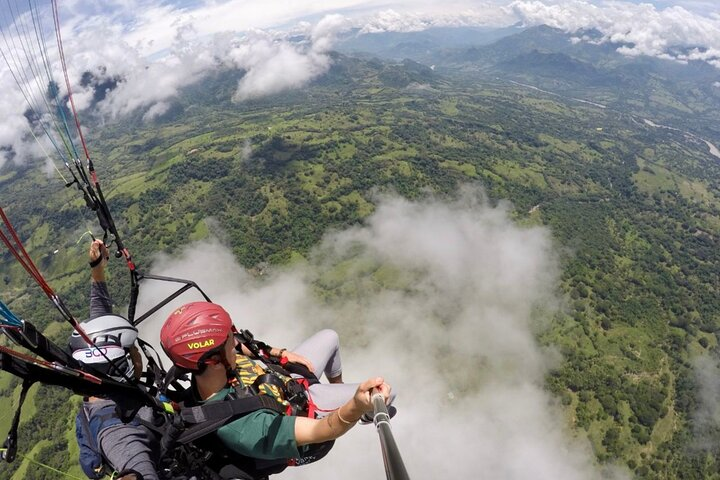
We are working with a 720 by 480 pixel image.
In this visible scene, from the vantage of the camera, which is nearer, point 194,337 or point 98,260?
point 194,337

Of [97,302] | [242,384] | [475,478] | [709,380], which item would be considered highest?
[242,384]

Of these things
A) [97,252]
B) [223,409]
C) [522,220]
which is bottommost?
[522,220]

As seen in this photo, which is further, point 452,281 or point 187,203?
point 187,203

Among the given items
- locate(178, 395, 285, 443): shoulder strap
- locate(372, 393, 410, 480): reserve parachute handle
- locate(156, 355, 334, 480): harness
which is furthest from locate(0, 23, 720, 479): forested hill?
locate(372, 393, 410, 480): reserve parachute handle

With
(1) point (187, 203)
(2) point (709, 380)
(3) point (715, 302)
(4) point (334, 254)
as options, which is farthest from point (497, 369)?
(1) point (187, 203)

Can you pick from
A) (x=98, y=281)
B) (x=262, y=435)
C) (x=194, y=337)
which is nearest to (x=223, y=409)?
(x=262, y=435)

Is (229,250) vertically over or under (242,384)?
under

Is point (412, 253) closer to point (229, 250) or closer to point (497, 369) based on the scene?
point (497, 369)

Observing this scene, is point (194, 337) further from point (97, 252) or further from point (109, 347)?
point (97, 252)
